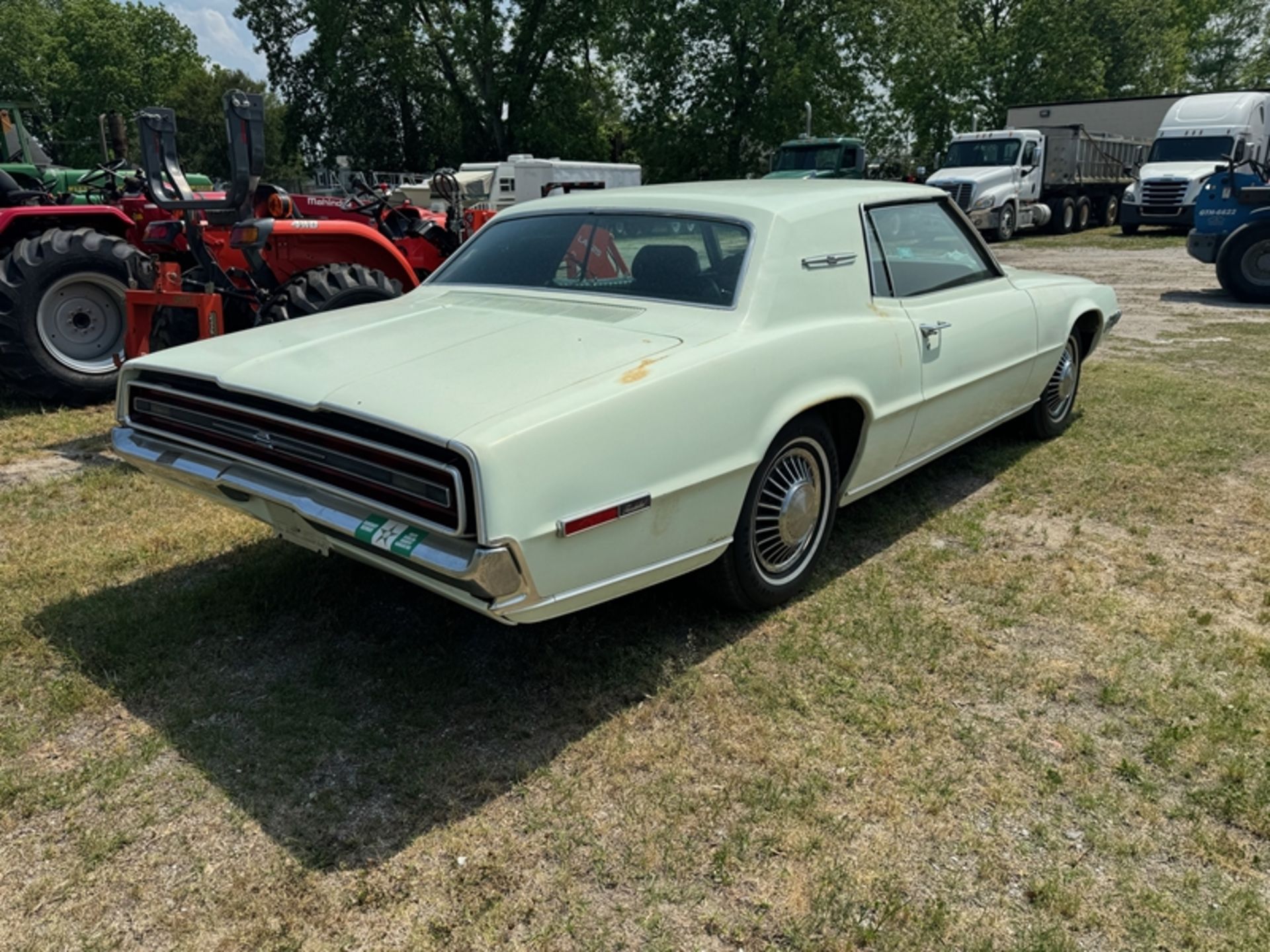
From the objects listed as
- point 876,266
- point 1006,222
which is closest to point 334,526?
point 876,266

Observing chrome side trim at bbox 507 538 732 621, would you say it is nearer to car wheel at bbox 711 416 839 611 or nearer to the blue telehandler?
car wheel at bbox 711 416 839 611

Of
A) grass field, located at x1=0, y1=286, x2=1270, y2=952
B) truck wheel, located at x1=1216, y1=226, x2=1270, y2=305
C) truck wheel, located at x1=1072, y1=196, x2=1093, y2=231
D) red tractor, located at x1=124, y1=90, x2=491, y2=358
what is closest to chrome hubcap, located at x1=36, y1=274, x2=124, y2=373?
red tractor, located at x1=124, y1=90, x2=491, y2=358

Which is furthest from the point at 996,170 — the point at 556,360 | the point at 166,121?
the point at 556,360

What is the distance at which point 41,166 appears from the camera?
10172 millimetres

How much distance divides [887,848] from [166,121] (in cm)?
548

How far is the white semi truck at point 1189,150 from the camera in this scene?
1977 cm

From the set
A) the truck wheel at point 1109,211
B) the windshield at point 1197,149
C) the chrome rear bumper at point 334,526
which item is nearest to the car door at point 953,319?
the chrome rear bumper at point 334,526

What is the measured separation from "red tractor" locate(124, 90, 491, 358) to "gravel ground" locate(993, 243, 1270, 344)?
702 centimetres

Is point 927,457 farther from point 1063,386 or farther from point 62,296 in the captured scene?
point 62,296

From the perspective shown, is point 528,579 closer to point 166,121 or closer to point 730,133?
point 166,121

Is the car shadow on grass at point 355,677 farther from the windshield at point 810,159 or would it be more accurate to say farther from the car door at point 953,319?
the windshield at point 810,159

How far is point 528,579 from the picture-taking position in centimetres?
236

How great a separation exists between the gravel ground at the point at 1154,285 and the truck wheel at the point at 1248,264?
19cm

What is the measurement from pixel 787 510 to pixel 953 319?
53.4 inches
